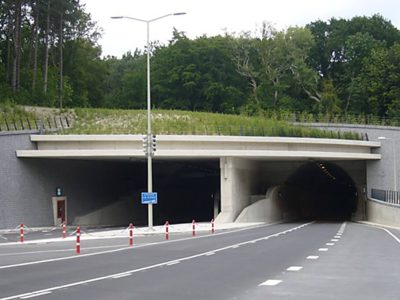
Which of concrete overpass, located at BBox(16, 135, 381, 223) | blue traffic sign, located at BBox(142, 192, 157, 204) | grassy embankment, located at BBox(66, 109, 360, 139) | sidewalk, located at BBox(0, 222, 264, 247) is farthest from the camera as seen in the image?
grassy embankment, located at BBox(66, 109, 360, 139)

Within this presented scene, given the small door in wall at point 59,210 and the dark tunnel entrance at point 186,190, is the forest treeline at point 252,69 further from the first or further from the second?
the small door in wall at point 59,210

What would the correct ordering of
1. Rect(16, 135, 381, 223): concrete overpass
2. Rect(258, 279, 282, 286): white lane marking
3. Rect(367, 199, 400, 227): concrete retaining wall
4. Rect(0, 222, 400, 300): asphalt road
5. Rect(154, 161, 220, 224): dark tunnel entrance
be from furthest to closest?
Rect(154, 161, 220, 224): dark tunnel entrance
Rect(367, 199, 400, 227): concrete retaining wall
Rect(16, 135, 381, 223): concrete overpass
Rect(258, 279, 282, 286): white lane marking
Rect(0, 222, 400, 300): asphalt road

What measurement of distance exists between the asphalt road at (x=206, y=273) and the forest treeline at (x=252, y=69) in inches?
2398

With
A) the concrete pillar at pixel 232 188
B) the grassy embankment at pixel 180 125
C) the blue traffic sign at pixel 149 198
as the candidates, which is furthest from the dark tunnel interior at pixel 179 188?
the blue traffic sign at pixel 149 198

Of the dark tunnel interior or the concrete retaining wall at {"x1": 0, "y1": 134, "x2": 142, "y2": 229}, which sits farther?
the dark tunnel interior

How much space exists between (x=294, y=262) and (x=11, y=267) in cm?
740

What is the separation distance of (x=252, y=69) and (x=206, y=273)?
264 feet

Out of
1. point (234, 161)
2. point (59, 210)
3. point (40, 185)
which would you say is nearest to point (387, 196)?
point (234, 161)

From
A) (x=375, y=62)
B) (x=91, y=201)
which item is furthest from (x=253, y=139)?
(x=375, y=62)

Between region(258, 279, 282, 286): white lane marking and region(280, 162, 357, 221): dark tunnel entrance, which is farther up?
region(258, 279, 282, 286): white lane marking

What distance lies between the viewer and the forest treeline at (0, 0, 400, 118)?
85000mm

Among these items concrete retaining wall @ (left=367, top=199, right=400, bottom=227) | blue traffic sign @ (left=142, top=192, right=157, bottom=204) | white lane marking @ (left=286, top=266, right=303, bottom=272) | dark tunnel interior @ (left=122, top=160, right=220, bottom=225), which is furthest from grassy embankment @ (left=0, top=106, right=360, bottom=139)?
white lane marking @ (left=286, top=266, right=303, bottom=272)

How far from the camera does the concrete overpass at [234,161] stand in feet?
147

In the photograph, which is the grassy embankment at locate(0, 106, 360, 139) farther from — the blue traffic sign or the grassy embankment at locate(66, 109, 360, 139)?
the blue traffic sign
